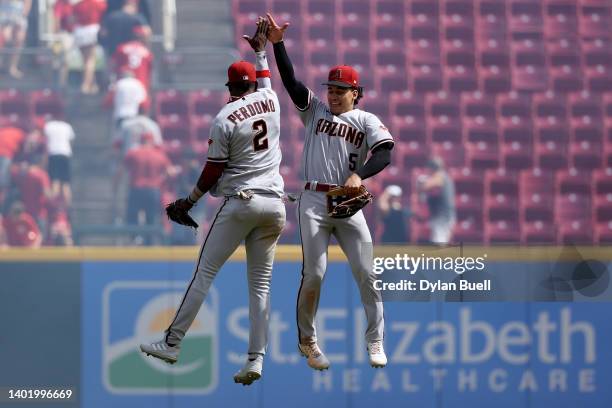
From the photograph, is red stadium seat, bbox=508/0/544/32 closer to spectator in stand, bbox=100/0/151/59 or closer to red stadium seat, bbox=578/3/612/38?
red stadium seat, bbox=578/3/612/38

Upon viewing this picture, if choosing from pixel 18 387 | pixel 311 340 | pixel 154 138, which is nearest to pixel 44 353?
pixel 18 387

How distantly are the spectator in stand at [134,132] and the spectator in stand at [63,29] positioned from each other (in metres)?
0.73

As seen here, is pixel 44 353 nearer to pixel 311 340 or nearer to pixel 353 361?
pixel 353 361

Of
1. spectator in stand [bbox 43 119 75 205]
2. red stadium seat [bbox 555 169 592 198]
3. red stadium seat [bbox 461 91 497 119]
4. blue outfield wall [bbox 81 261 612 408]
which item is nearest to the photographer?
blue outfield wall [bbox 81 261 612 408]

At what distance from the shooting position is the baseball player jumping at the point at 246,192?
19.9 ft

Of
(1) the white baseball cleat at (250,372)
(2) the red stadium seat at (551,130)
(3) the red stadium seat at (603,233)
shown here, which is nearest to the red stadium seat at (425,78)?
(2) the red stadium seat at (551,130)

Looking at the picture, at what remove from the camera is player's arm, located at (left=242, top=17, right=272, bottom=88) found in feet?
20.1

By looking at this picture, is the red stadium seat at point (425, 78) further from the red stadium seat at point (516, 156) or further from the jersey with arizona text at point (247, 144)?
the jersey with arizona text at point (247, 144)

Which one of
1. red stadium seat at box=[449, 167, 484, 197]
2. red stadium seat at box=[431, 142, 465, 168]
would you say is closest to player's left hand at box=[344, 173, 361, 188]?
red stadium seat at box=[449, 167, 484, 197]

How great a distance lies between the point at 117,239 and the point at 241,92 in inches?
127

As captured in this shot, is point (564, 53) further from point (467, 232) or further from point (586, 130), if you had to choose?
point (467, 232)

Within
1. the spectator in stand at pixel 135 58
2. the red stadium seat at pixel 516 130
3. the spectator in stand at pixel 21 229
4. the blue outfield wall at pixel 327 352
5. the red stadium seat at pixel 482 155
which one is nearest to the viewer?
the blue outfield wall at pixel 327 352

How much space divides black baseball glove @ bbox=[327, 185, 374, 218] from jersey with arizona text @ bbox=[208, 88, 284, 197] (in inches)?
11.8

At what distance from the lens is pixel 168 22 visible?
33.9 ft
